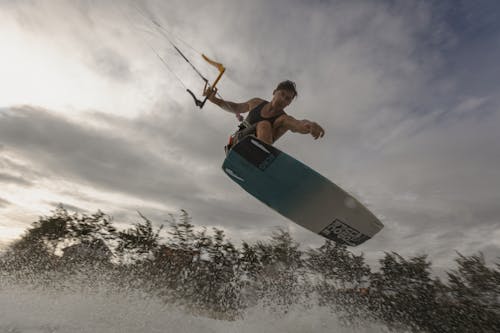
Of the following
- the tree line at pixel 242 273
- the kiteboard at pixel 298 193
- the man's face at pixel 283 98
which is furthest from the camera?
the tree line at pixel 242 273

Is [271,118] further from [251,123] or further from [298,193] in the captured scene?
[298,193]

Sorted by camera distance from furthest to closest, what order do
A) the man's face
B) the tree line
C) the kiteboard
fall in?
the tree line
the kiteboard
the man's face

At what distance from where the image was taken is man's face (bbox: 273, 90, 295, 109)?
7.46 meters

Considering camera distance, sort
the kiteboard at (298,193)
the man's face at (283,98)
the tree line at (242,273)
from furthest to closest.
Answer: the tree line at (242,273), the kiteboard at (298,193), the man's face at (283,98)

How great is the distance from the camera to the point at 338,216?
26.7ft

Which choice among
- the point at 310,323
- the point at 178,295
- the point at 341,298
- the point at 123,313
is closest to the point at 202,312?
the point at 178,295

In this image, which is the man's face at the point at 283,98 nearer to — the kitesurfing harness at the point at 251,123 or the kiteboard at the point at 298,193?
the kitesurfing harness at the point at 251,123

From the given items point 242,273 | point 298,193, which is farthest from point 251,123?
point 242,273

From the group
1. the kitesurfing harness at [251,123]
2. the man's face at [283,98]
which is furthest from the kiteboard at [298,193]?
the man's face at [283,98]

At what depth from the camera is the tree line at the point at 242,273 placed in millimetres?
27594

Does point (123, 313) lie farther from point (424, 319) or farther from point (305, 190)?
point (424, 319)

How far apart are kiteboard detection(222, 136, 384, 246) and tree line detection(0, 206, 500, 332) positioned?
2033 cm

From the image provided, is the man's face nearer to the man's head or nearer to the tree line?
the man's head

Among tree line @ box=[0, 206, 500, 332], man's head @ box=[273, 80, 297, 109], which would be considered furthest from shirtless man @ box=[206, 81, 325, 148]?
tree line @ box=[0, 206, 500, 332]
